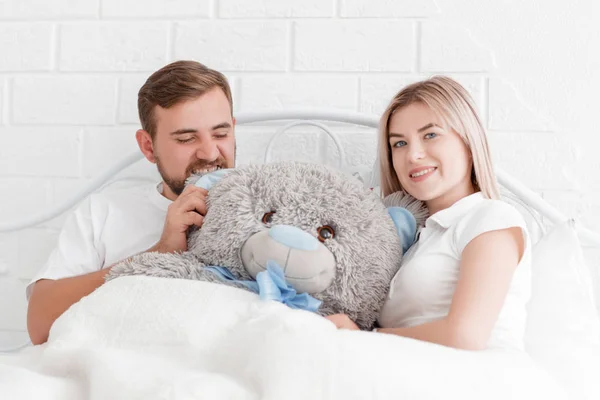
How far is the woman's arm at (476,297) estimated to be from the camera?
105cm

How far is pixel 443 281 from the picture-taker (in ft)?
3.90

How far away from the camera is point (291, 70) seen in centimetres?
175

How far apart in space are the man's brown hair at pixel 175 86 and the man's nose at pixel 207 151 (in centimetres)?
10

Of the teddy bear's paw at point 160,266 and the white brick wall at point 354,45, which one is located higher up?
the white brick wall at point 354,45

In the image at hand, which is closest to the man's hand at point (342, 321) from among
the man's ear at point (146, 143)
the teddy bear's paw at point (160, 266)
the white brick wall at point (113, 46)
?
the teddy bear's paw at point (160, 266)

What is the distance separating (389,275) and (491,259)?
0.17m

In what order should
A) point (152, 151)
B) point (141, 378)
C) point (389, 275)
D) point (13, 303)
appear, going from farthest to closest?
1. point (13, 303)
2. point (152, 151)
3. point (389, 275)
4. point (141, 378)

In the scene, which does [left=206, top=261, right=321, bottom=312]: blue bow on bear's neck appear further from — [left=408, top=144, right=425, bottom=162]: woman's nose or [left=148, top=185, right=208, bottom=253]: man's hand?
[left=408, top=144, right=425, bottom=162]: woman's nose

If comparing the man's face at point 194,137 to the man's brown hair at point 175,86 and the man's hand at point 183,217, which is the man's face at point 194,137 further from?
the man's hand at point 183,217

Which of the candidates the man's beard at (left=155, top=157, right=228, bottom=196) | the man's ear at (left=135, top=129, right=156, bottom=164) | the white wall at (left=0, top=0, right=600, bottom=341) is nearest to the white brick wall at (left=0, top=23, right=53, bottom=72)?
the white wall at (left=0, top=0, right=600, bottom=341)

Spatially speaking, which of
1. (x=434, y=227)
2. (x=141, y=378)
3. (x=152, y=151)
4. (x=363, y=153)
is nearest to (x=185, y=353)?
(x=141, y=378)

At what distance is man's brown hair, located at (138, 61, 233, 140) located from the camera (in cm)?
148

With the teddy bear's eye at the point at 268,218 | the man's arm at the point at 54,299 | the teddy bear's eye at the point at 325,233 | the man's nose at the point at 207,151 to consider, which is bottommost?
the man's arm at the point at 54,299

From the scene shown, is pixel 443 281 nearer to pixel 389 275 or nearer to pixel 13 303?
pixel 389 275
